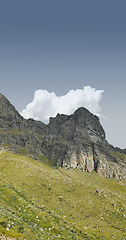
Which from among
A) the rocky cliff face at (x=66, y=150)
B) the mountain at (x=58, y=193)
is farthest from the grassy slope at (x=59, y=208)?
the rocky cliff face at (x=66, y=150)

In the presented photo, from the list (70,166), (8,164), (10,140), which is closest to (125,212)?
(8,164)

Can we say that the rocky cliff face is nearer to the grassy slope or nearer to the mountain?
the mountain

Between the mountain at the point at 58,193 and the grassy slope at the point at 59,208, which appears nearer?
the mountain at the point at 58,193

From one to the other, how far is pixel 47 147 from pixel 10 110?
68.3m

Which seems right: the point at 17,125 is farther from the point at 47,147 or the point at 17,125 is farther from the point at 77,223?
the point at 77,223

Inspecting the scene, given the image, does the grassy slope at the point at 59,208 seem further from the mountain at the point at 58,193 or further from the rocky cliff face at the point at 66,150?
the rocky cliff face at the point at 66,150

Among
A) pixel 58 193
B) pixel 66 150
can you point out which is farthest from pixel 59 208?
pixel 66 150

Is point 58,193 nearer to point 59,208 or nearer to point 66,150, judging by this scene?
point 59,208

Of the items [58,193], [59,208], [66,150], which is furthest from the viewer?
[66,150]

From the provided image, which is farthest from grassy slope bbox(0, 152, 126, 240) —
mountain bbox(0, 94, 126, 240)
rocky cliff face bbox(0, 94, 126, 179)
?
rocky cliff face bbox(0, 94, 126, 179)

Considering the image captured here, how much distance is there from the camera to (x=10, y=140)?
14725cm

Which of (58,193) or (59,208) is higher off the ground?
(58,193)

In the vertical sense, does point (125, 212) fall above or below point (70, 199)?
above

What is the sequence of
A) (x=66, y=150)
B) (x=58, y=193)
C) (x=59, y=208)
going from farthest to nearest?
→ 1. (x=66, y=150)
2. (x=58, y=193)
3. (x=59, y=208)
